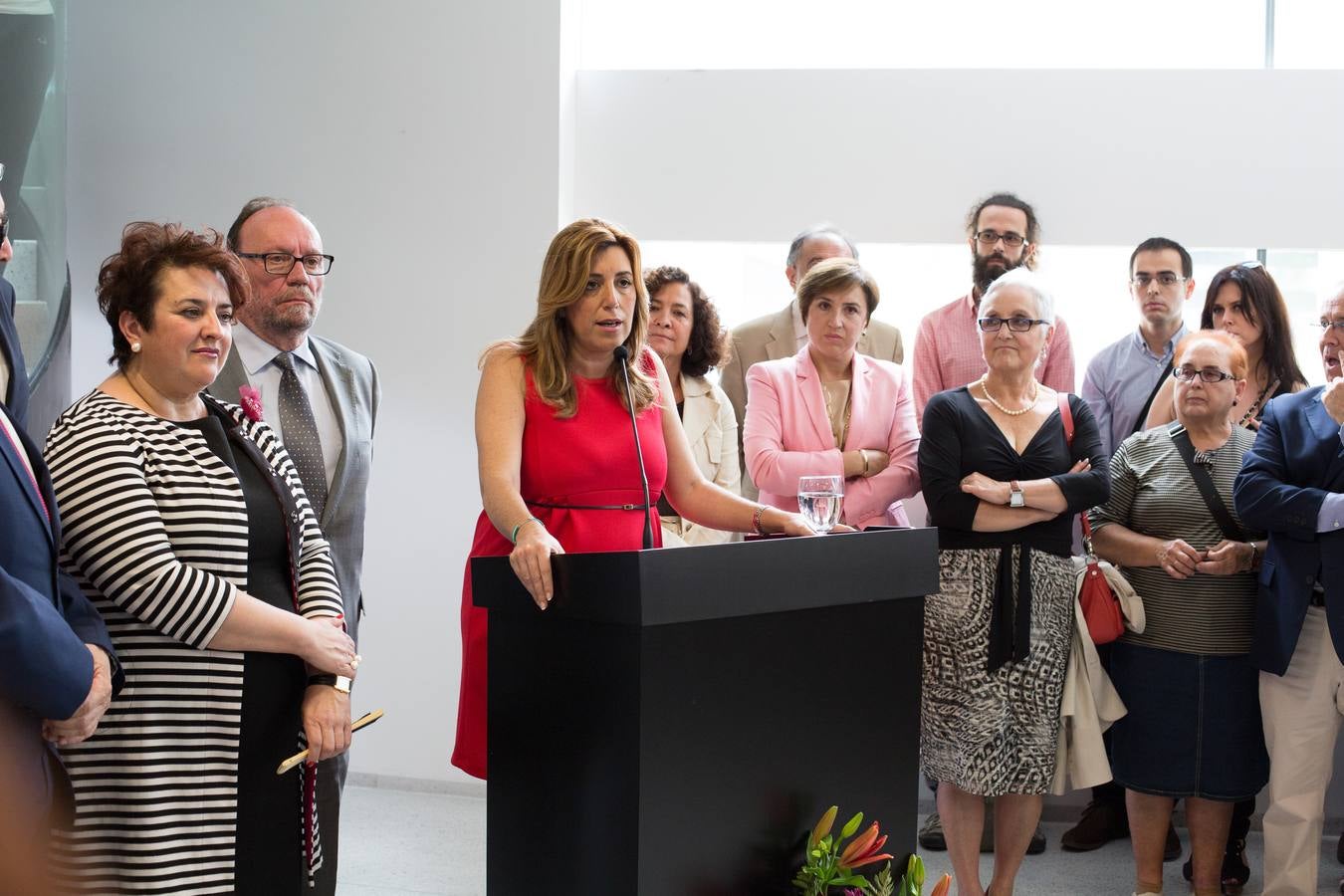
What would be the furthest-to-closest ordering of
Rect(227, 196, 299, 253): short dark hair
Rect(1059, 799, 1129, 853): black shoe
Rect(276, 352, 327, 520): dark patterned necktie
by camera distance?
Rect(1059, 799, 1129, 853): black shoe, Rect(227, 196, 299, 253): short dark hair, Rect(276, 352, 327, 520): dark patterned necktie

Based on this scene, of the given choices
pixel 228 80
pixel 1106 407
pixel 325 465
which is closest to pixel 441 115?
pixel 228 80

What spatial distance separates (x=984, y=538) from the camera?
348cm

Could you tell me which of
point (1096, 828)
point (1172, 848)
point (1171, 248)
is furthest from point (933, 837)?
point (1171, 248)

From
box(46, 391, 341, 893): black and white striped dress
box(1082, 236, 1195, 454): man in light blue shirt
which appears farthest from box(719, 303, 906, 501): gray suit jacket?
box(46, 391, 341, 893): black and white striped dress

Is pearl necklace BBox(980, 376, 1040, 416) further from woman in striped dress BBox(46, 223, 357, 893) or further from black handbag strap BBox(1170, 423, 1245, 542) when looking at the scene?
woman in striped dress BBox(46, 223, 357, 893)

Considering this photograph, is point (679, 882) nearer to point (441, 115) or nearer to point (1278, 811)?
point (1278, 811)

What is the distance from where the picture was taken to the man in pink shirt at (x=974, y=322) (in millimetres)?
4223

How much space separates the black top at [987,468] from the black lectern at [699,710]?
1317 mm

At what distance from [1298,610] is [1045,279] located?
1.84m

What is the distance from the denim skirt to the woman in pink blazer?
35.1 inches

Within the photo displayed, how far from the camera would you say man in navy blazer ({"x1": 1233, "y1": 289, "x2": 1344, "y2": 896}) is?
3508 mm

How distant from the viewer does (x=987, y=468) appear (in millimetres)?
3506

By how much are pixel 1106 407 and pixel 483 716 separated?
8.68ft

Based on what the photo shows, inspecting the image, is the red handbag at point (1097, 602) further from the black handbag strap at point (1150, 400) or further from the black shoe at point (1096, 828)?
the black shoe at point (1096, 828)
